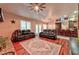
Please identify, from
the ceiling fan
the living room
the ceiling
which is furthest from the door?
the ceiling fan

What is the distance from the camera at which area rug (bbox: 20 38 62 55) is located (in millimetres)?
2391

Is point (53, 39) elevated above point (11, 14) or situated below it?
below

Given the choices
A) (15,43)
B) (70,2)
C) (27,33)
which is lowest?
(15,43)

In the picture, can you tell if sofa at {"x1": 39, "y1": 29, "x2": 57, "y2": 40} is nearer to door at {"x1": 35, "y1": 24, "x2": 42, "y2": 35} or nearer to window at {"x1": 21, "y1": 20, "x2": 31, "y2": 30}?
door at {"x1": 35, "y1": 24, "x2": 42, "y2": 35}

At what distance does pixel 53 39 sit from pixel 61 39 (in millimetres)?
139

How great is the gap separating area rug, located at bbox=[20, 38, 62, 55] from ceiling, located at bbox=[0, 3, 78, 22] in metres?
0.41

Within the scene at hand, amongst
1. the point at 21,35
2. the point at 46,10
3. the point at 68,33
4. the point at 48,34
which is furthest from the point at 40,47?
the point at 46,10

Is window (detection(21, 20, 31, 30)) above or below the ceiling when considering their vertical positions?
below

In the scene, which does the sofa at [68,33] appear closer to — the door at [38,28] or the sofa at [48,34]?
the sofa at [48,34]

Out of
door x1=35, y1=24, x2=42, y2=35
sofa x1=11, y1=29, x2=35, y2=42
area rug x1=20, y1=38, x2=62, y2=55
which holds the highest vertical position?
door x1=35, y1=24, x2=42, y2=35

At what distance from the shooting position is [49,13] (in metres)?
2.39

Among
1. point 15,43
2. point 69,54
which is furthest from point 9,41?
point 69,54

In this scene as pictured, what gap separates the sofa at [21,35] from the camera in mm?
2375
